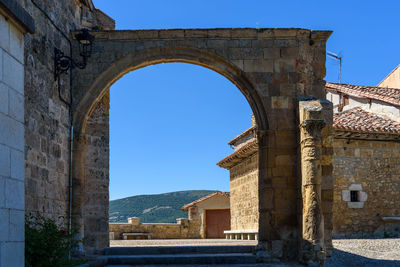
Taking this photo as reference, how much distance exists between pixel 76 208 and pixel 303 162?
4053 millimetres

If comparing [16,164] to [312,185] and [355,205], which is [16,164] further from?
[355,205]

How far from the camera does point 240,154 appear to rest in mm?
17375

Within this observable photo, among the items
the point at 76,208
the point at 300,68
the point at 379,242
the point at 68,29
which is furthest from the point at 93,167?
the point at 379,242

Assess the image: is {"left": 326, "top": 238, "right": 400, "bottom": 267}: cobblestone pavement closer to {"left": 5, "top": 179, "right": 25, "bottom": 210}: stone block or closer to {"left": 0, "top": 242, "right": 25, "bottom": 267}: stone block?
{"left": 0, "top": 242, "right": 25, "bottom": 267}: stone block

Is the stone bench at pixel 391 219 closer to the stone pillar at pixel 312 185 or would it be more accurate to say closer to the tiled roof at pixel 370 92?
the tiled roof at pixel 370 92

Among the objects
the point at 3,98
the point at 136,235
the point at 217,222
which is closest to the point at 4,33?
the point at 3,98

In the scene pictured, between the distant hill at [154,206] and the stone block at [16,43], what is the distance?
4468 centimetres

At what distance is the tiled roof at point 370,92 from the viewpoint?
16969mm

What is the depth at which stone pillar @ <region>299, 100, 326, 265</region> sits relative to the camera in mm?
8414

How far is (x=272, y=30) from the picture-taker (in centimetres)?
963

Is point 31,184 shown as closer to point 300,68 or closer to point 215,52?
→ point 215,52

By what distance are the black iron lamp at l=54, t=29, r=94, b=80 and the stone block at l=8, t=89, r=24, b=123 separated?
425cm

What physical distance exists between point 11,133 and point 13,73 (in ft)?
1.73

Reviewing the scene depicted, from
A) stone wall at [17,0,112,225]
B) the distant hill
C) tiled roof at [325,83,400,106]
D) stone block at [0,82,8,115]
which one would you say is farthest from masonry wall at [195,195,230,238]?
the distant hill
